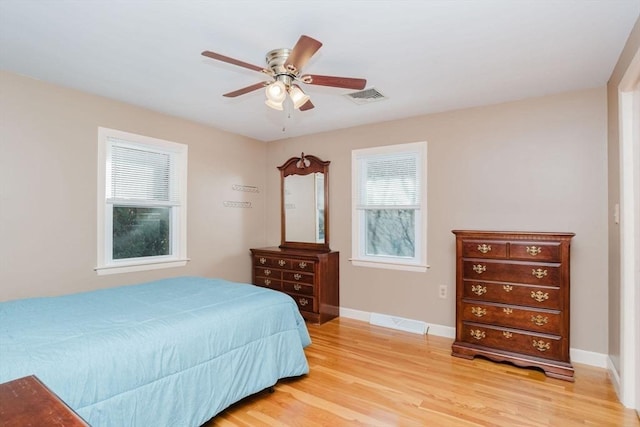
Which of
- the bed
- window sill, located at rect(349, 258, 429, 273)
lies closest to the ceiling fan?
the bed

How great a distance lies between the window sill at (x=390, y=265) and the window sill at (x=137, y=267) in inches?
78.1

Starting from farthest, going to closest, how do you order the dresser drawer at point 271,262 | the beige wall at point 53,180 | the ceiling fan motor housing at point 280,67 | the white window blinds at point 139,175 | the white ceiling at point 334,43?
the dresser drawer at point 271,262 → the white window blinds at point 139,175 → the beige wall at point 53,180 → the ceiling fan motor housing at point 280,67 → the white ceiling at point 334,43

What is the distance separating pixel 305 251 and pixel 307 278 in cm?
40

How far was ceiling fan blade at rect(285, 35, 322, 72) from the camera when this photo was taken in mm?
1699

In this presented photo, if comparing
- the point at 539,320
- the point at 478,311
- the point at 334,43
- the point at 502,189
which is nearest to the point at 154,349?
the point at 334,43

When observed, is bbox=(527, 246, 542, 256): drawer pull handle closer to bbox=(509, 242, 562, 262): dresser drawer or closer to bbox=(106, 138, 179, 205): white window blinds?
bbox=(509, 242, 562, 262): dresser drawer

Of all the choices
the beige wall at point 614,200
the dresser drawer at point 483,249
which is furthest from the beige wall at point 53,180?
the beige wall at point 614,200

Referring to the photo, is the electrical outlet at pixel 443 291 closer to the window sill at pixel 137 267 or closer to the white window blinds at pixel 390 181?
the white window blinds at pixel 390 181

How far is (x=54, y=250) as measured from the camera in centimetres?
Result: 289

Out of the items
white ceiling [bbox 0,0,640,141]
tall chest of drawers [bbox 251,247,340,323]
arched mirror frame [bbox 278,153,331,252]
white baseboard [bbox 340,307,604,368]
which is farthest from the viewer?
arched mirror frame [bbox 278,153,331,252]

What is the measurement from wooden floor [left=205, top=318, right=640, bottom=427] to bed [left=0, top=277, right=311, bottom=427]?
0.58 ft

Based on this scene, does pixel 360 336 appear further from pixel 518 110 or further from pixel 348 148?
pixel 518 110

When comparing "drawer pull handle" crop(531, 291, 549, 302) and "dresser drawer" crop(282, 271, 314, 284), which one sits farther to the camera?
"dresser drawer" crop(282, 271, 314, 284)

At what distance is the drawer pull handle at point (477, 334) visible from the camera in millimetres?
2992
